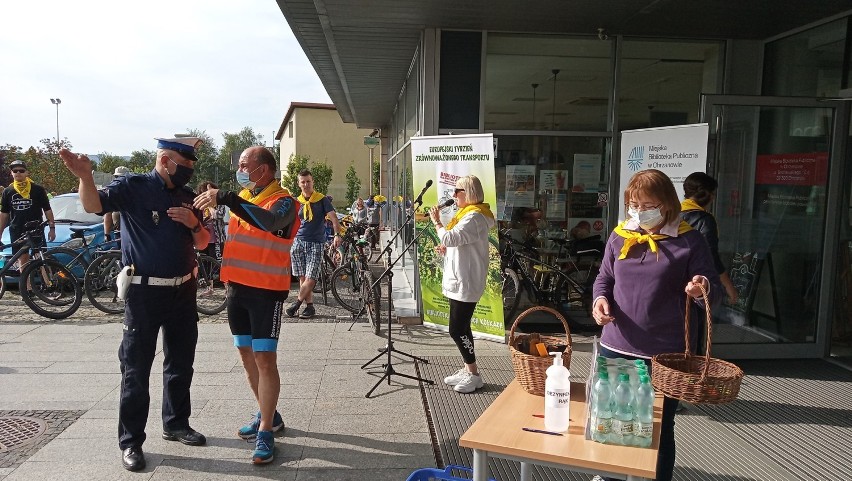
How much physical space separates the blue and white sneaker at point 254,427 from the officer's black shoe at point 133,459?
1.97 ft

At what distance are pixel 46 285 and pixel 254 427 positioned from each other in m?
5.05

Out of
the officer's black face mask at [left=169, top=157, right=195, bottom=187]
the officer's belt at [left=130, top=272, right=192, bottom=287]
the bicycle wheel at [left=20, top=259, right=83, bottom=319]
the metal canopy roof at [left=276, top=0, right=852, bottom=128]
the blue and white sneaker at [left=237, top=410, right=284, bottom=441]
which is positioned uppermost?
the metal canopy roof at [left=276, top=0, right=852, bottom=128]

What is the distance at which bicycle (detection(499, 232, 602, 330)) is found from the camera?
270 inches

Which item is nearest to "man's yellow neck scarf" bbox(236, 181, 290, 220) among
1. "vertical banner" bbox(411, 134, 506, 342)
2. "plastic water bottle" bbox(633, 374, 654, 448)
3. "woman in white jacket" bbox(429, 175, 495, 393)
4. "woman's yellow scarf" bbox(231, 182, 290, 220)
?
"woman's yellow scarf" bbox(231, 182, 290, 220)

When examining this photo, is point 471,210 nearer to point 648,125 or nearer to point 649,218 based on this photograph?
point 649,218

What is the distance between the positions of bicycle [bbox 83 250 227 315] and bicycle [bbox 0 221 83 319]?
0.20m

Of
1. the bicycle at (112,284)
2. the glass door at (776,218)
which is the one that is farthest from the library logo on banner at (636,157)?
the bicycle at (112,284)

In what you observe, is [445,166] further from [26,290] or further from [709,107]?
[26,290]

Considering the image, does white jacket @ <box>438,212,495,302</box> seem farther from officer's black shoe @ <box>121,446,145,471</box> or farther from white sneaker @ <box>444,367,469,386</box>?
officer's black shoe @ <box>121,446,145,471</box>

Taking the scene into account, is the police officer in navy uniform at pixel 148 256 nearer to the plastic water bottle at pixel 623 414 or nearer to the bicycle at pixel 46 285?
the plastic water bottle at pixel 623 414

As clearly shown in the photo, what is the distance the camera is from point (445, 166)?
5820 mm

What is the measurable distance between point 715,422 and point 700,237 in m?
2.21

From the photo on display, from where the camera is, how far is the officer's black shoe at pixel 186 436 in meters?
3.74

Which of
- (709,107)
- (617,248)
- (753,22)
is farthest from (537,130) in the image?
(617,248)
